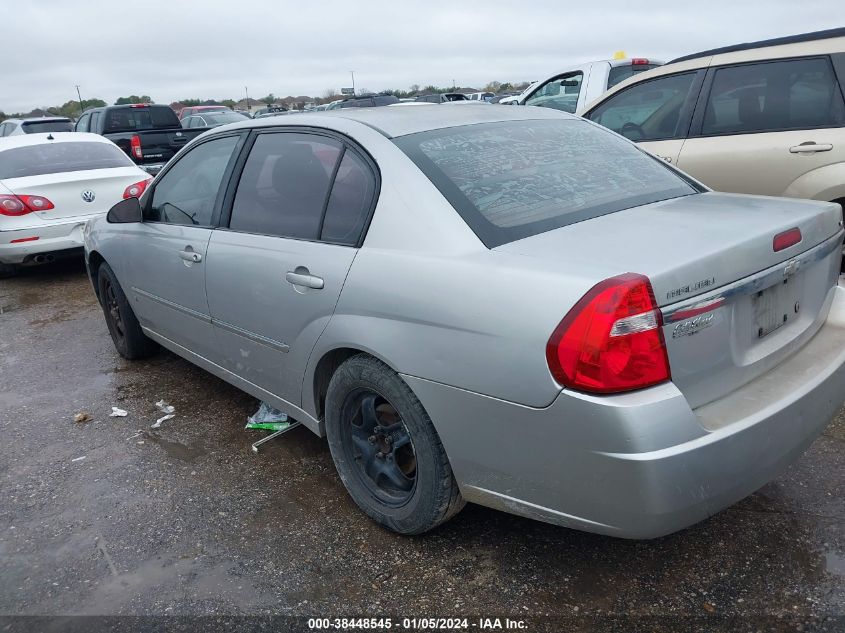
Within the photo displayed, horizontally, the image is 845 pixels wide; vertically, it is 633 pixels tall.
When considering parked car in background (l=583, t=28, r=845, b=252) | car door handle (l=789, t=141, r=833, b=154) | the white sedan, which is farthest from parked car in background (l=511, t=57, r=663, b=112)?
the white sedan

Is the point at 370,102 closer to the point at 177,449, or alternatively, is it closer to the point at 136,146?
the point at 177,449

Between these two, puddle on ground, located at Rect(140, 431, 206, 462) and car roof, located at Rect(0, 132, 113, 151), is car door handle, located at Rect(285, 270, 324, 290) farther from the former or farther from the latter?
car roof, located at Rect(0, 132, 113, 151)

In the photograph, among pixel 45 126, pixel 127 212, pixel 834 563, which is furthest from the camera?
pixel 45 126

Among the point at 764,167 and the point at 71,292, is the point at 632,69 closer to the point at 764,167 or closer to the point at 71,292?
the point at 764,167

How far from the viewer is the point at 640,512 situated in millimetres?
1995

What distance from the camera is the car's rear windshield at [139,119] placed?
42.8 ft

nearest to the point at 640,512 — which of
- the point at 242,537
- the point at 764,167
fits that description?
the point at 242,537

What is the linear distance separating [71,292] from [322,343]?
5.64 meters

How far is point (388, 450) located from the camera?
2746 millimetres

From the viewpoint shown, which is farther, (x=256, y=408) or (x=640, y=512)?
(x=256, y=408)

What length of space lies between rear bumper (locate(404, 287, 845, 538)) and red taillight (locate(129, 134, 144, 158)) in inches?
433

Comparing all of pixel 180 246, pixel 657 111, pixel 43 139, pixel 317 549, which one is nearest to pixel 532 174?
pixel 317 549

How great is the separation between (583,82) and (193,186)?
532 centimetres

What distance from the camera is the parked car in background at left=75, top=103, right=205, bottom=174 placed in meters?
12.2
